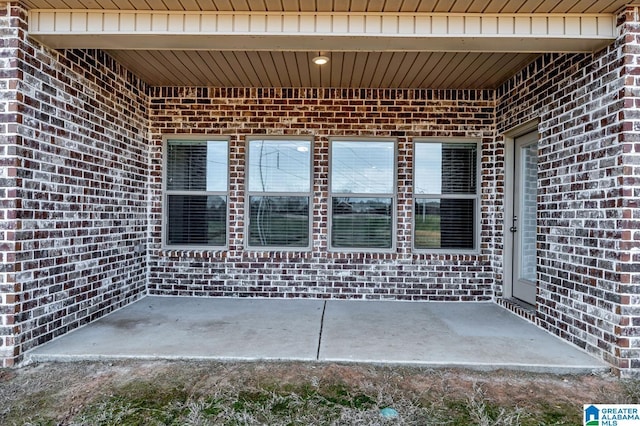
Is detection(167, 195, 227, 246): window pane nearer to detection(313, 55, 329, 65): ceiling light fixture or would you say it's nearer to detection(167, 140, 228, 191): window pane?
detection(167, 140, 228, 191): window pane

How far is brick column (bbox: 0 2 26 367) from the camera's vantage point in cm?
326

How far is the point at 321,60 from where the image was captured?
4410 millimetres

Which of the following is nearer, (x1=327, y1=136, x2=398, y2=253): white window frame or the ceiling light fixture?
the ceiling light fixture

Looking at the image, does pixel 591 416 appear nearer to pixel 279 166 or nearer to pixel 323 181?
pixel 323 181

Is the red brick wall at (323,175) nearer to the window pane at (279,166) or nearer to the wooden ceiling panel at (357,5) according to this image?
the window pane at (279,166)

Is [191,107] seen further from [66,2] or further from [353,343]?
[353,343]

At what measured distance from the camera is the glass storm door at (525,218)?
15.9 ft

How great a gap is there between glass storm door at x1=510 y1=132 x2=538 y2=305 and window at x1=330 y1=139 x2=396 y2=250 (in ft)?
5.21

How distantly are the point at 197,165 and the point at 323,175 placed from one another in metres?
1.79

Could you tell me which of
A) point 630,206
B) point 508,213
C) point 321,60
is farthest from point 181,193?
point 630,206

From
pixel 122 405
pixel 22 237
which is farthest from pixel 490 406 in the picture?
pixel 22 237

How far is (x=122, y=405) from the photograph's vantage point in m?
2.69

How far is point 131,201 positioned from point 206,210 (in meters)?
0.97

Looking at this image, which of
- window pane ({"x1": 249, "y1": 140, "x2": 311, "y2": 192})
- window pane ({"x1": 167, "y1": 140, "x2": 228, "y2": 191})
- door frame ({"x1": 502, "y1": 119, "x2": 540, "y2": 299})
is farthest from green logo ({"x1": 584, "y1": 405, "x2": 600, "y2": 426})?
window pane ({"x1": 167, "y1": 140, "x2": 228, "y2": 191})
